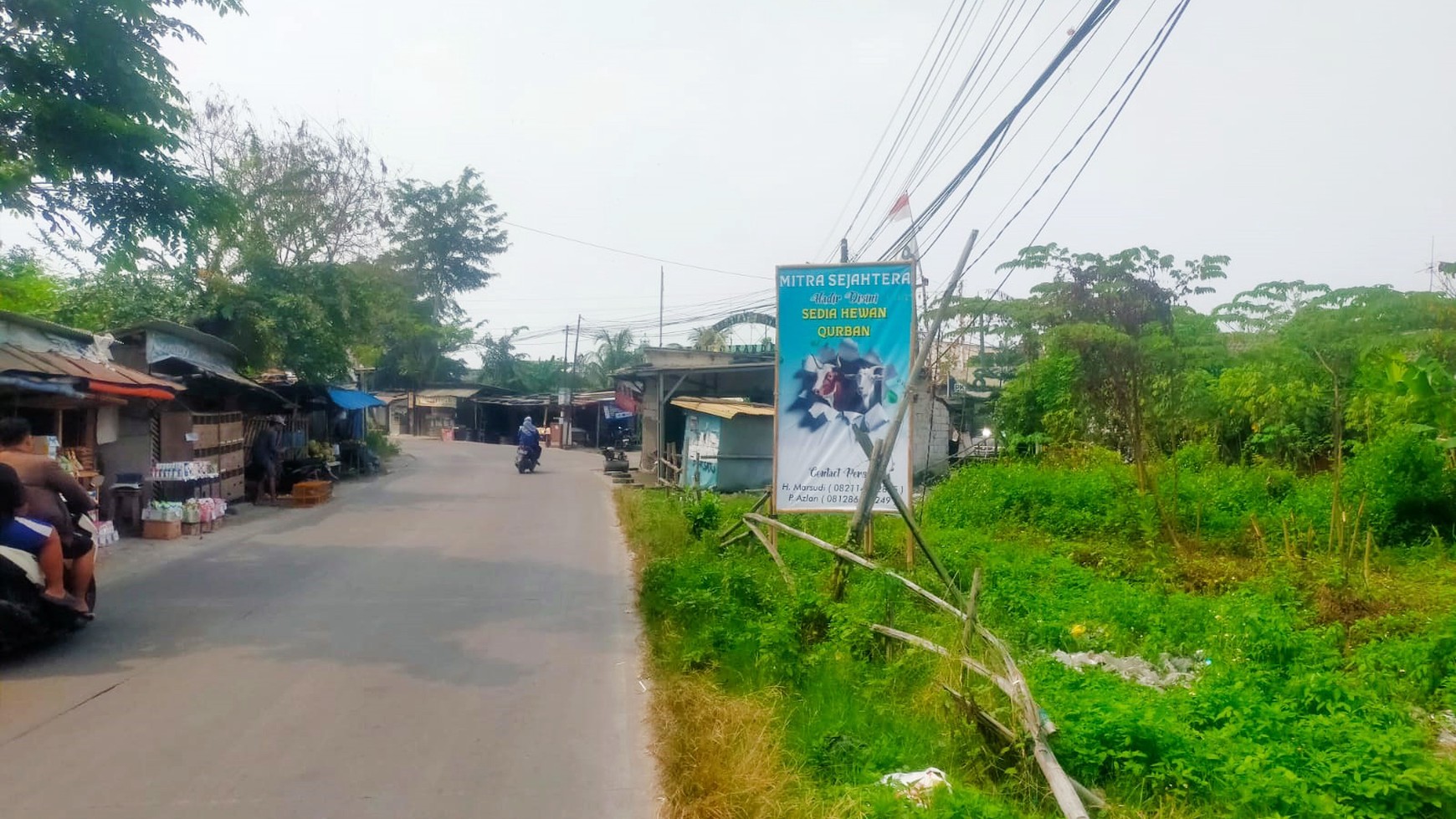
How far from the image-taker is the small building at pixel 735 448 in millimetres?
20406

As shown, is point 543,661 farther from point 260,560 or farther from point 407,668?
point 260,560

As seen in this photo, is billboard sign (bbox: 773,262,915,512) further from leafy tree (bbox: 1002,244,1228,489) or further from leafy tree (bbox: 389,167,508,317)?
leafy tree (bbox: 389,167,508,317)

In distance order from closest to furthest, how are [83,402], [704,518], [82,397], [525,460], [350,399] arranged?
1. [82,397]
2. [83,402]
3. [704,518]
4. [350,399]
5. [525,460]

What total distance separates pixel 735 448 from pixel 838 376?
1056 centimetres

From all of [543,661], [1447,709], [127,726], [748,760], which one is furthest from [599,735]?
[1447,709]

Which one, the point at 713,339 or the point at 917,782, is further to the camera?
the point at 713,339

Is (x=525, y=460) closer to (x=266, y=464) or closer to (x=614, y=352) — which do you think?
(x=266, y=464)

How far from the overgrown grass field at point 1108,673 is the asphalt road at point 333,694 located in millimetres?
581

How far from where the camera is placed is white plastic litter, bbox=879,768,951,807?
14.4ft

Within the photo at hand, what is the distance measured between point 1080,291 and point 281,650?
17.9m

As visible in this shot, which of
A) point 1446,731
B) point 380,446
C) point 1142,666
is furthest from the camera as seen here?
point 380,446

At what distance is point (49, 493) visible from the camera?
24.7 ft

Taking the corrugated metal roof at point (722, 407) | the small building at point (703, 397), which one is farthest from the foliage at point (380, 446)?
the corrugated metal roof at point (722, 407)

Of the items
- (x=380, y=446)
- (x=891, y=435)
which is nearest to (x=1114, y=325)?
(x=891, y=435)
